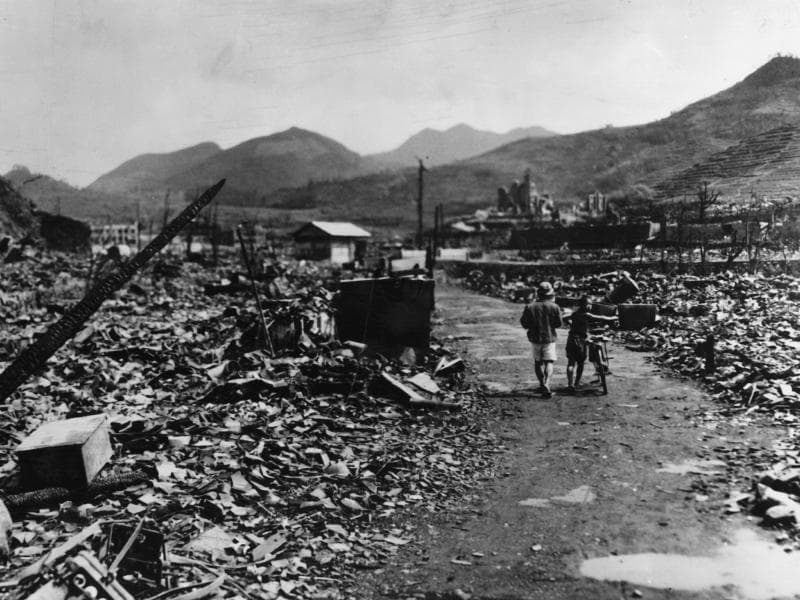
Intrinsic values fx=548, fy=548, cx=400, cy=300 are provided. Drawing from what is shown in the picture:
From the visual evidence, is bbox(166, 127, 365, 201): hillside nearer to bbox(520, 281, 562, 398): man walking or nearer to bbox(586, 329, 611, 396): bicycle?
bbox(520, 281, 562, 398): man walking

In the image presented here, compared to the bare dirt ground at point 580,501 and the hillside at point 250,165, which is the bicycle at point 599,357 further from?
the hillside at point 250,165

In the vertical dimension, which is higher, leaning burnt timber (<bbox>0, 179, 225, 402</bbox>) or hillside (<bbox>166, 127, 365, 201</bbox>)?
hillside (<bbox>166, 127, 365, 201</bbox>)

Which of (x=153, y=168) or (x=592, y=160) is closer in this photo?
(x=592, y=160)

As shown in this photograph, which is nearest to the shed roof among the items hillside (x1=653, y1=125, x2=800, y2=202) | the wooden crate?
hillside (x1=653, y1=125, x2=800, y2=202)

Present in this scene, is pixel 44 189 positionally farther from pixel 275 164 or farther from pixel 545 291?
pixel 545 291

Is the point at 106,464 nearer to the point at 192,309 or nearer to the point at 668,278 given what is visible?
the point at 192,309

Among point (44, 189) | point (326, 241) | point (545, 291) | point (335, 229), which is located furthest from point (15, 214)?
point (44, 189)
